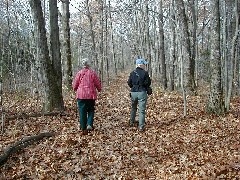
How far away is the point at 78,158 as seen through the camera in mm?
7449

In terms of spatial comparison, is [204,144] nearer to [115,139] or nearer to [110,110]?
[115,139]

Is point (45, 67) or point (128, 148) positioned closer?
point (128, 148)

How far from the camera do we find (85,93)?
9.61 meters

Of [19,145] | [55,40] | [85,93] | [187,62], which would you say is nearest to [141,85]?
[85,93]

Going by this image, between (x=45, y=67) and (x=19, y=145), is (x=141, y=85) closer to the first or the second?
(x=45, y=67)

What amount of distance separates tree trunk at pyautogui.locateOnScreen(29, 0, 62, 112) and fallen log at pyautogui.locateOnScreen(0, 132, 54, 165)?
310cm

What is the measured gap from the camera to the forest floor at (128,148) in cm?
650

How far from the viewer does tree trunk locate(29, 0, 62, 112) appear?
38.3 ft

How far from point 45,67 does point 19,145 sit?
455 centimetres

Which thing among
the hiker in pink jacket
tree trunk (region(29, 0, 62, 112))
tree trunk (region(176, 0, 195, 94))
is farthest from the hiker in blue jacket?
tree trunk (region(176, 0, 195, 94))

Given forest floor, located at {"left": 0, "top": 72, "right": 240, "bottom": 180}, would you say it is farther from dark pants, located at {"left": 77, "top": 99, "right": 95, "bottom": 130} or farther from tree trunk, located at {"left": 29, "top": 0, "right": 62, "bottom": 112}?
tree trunk, located at {"left": 29, "top": 0, "right": 62, "bottom": 112}

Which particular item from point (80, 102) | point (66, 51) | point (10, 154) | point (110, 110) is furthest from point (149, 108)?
point (66, 51)

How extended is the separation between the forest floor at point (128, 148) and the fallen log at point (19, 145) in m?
0.11

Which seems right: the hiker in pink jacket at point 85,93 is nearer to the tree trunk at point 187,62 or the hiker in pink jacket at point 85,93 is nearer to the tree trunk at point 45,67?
the tree trunk at point 45,67
